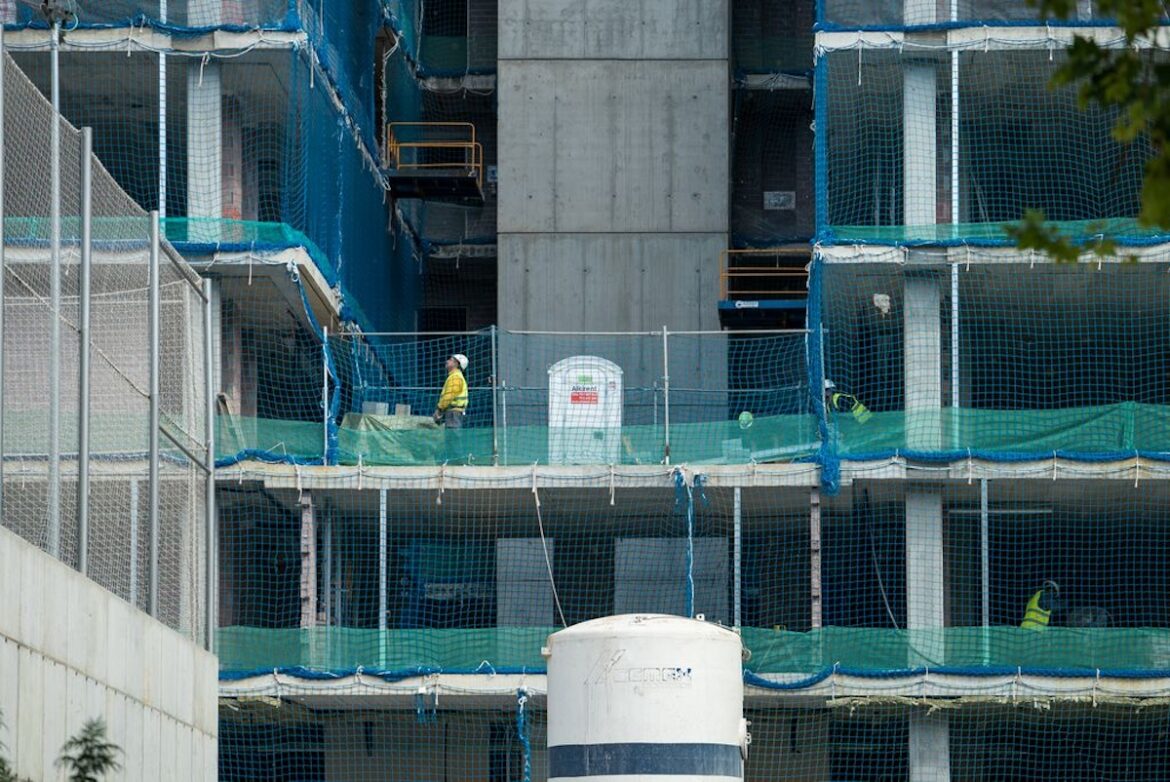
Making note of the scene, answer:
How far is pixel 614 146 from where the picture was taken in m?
51.5

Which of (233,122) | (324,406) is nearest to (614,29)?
(233,122)

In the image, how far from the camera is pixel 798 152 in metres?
55.5

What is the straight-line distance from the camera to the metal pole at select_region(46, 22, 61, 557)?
17906 millimetres

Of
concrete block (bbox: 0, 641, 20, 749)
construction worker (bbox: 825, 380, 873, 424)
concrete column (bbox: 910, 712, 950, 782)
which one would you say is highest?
construction worker (bbox: 825, 380, 873, 424)

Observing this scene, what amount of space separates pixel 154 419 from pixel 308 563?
19.3 meters

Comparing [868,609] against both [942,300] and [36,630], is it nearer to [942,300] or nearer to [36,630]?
[942,300]

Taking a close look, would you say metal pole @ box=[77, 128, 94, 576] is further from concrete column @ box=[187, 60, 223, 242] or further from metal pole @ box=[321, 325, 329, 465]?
concrete column @ box=[187, 60, 223, 242]

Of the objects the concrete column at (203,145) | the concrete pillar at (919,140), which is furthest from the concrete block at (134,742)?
the concrete pillar at (919,140)

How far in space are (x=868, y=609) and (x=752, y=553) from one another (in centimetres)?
260

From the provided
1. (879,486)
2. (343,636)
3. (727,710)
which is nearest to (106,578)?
(727,710)

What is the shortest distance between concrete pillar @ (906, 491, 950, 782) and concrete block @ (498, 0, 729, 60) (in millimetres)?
14093

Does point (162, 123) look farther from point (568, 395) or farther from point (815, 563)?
point (815, 563)

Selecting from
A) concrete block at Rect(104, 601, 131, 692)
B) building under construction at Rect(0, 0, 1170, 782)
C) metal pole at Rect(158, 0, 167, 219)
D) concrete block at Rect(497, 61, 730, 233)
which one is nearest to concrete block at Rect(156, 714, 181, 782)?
concrete block at Rect(104, 601, 131, 692)

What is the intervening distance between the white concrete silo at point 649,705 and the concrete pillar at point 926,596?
40.1 feet
